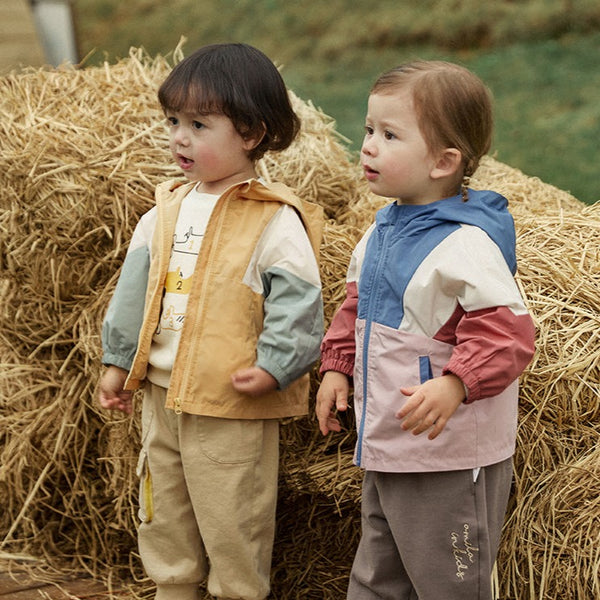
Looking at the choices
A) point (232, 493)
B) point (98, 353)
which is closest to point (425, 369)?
point (232, 493)

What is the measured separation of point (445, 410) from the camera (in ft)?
6.70

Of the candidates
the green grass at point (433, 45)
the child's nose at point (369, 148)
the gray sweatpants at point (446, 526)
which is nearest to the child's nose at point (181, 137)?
the child's nose at point (369, 148)

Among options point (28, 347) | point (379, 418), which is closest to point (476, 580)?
point (379, 418)

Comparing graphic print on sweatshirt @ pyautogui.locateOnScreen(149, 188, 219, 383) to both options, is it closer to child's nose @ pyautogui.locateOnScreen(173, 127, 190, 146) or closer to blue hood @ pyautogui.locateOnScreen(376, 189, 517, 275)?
child's nose @ pyautogui.locateOnScreen(173, 127, 190, 146)

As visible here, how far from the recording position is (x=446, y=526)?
87.0 inches

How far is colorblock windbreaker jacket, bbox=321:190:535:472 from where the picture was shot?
6.77ft

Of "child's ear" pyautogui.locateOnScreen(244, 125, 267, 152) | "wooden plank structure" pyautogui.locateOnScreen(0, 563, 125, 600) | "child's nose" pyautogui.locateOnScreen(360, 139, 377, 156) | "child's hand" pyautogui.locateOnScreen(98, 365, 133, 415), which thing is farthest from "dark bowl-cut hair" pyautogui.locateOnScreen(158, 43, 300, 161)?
"wooden plank structure" pyautogui.locateOnScreen(0, 563, 125, 600)

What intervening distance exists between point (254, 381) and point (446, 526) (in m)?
0.58

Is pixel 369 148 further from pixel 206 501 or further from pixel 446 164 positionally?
pixel 206 501

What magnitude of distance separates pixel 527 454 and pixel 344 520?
2.24 ft

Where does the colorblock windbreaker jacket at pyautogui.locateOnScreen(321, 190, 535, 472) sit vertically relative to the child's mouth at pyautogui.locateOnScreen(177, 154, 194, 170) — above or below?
below

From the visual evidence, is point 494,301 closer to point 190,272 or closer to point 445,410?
point 445,410

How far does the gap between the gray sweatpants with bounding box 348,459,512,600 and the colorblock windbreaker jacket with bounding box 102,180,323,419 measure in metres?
0.38

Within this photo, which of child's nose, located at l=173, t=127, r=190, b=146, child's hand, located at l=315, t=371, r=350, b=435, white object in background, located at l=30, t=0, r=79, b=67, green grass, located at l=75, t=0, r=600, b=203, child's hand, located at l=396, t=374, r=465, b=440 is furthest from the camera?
white object in background, located at l=30, t=0, r=79, b=67
